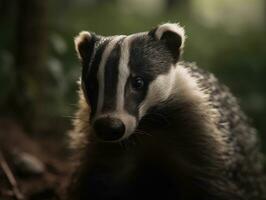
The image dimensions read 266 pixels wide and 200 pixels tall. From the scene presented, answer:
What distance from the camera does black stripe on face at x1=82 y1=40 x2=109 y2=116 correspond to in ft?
11.0

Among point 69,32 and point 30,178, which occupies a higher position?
point 69,32

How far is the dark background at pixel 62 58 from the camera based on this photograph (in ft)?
18.0

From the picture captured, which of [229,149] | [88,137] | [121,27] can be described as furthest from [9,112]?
[121,27]

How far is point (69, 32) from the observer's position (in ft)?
24.8

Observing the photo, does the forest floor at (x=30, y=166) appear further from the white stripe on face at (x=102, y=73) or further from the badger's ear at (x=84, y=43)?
the white stripe on face at (x=102, y=73)

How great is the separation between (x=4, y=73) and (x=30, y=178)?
1015mm

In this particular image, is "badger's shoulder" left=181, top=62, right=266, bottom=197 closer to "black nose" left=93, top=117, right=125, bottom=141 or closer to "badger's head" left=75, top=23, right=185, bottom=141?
"badger's head" left=75, top=23, right=185, bottom=141

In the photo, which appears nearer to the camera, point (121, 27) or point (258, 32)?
point (121, 27)

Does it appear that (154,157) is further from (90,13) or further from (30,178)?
(90,13)

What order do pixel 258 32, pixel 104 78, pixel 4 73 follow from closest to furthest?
pixel 104 78 < pixel 4 73 < pixel 258 32

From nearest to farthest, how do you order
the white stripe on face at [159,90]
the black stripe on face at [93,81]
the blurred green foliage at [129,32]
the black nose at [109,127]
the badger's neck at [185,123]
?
1. the black nose at [109,127]
2. the black stripe on face at [93,81]
3. the white stripe on face at [159,90]
4. the badger's neck at [185,123]
5. the blurred green foliage at [129,32]

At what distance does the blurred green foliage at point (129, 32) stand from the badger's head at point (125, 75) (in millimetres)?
1140

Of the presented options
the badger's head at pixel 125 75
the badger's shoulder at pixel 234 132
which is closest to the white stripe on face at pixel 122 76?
the badger's head at pixel 125 75

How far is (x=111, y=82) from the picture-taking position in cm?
327
